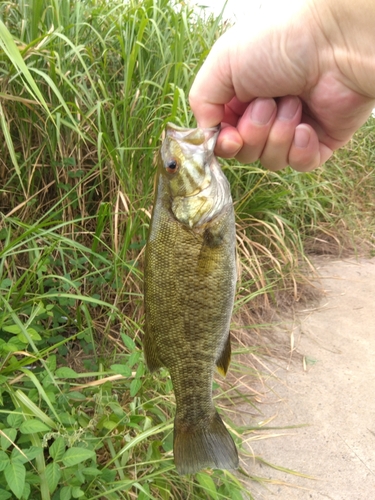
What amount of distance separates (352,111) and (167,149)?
0.78 meters

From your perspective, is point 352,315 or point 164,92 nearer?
point 164,92

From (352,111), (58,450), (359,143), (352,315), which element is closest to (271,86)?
(352,111)

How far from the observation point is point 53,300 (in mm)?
2529

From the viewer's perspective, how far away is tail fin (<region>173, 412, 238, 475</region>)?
1510 millimetres

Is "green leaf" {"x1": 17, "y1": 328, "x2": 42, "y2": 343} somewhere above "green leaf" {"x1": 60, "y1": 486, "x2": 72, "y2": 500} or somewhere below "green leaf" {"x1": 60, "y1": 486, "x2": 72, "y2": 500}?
above

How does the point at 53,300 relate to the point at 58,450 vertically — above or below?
below

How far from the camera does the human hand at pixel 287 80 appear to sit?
1.45 meters

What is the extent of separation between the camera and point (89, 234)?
2.89m

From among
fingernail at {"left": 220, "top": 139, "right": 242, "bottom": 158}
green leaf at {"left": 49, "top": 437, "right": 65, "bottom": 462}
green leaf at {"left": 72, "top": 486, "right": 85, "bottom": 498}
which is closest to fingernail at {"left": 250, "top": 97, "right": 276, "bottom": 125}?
fingernail at {"left": 220, "top": 139, "right": 242, "bottom": 158}

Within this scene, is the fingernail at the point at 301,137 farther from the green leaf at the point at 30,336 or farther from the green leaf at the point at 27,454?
the green leaf at the point at 27,454

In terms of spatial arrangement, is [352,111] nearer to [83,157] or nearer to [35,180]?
[83,157]

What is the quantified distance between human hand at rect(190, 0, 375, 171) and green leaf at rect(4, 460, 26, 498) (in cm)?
123

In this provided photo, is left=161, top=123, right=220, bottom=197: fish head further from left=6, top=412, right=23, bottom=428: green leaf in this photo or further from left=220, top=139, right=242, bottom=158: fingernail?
left=6, top=412, right=23, bottom=428: green leaf

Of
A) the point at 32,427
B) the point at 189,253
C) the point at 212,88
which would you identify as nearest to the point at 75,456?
the point at 32,427
